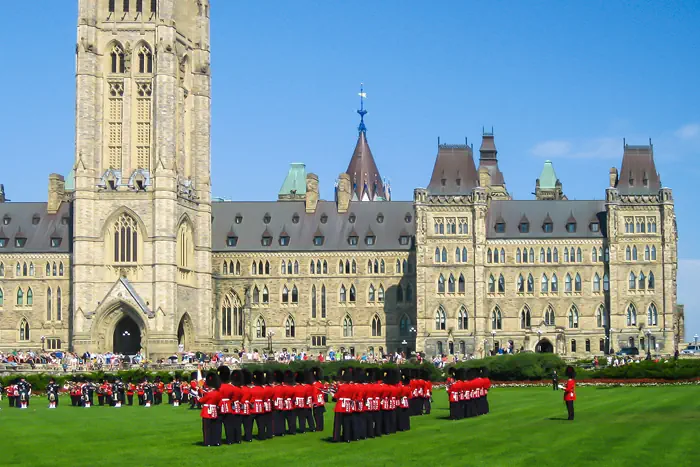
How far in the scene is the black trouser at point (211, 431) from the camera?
33188mm

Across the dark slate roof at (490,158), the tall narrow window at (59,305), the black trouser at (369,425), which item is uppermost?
the dark slate roof at (490,158)

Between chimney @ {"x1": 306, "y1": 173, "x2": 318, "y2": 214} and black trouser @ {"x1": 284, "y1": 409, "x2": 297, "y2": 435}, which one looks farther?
chimney @ {"x1": 306, "y1": 173, "x2": 318, "y2": 214}

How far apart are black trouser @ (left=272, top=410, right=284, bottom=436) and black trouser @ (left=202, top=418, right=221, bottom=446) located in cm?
290

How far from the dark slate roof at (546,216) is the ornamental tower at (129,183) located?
2633cm

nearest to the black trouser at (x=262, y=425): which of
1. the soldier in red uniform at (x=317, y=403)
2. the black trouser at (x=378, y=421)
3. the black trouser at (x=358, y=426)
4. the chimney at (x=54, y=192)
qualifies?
the black trouser at (x=358, y=426)

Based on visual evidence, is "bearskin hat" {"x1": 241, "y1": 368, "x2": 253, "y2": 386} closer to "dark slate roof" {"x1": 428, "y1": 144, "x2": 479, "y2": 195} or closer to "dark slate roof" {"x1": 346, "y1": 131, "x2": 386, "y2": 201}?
"dark slate roof" {"x1": 428, "y1": 144, "x2": 479, "y2": 195}

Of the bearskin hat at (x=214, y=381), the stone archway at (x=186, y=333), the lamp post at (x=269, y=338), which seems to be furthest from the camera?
the lamp post at (x=269, y=338)

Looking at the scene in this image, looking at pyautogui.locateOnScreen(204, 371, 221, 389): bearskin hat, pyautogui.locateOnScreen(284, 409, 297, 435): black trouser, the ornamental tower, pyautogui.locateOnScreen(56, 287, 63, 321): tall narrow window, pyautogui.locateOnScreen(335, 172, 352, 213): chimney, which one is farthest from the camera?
pyautogui.locateOnScreen(335, 172, 352, 213): chimney

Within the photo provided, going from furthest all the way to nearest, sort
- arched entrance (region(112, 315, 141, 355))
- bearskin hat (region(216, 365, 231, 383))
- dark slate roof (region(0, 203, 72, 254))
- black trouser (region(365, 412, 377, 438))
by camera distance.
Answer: dark slate roof (region(0, 203, 72, 254)) < arched entrance (region(112, 315, 141, 355)) < black trouser (region(365, 412, 377, 438)) < bearskin hat (region(216, 365, 231, 383))

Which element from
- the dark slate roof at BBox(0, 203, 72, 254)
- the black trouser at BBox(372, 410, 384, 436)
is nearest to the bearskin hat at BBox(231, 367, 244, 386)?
the black trouser at BBox(372, 410, 384, 436)

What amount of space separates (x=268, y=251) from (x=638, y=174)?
32.4m

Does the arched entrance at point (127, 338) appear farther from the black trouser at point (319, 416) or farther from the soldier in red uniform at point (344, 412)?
the soldier in red uniform at point (344, 412)

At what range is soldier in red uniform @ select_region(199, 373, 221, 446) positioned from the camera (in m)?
33.0

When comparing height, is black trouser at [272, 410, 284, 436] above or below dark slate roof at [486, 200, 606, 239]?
below
